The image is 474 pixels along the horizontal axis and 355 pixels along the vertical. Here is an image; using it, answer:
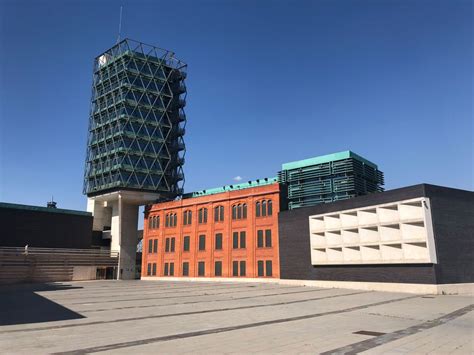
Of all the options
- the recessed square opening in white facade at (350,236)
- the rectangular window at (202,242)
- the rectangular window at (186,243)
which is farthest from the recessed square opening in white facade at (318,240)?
the rectangular window at (186,243)

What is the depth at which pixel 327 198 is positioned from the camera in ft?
164

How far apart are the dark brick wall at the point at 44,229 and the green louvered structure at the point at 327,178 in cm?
4098

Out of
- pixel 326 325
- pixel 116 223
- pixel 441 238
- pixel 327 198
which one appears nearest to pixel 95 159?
pixel 116 223

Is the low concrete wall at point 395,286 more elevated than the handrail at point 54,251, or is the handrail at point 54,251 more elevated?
the handrail at point 54,251

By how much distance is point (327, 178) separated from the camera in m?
50.2

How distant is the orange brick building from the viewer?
167ft

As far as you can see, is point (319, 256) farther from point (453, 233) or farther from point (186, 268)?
point (186, 268)

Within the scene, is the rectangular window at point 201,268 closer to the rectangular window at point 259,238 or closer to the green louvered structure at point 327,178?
the rectangular window at point 259,238

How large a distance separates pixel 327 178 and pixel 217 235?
18.4 m

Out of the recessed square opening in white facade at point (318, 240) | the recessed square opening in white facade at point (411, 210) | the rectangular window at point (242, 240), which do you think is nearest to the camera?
the recessed square opening in white facade at point (411, 210)

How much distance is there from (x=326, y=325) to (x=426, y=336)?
13.0 ft

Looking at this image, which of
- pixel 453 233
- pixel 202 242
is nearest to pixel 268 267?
pixel 202 242

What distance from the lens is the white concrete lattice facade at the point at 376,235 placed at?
33.2 m

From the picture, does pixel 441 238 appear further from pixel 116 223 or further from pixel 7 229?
pixel 7 229
